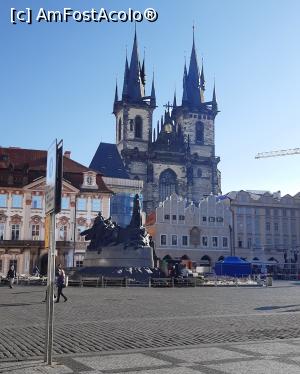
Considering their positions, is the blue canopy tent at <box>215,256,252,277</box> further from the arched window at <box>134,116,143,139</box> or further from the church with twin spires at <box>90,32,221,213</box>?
the arched window at <box>134,116,143,139</box>

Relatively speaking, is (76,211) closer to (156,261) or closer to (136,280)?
(156,261)

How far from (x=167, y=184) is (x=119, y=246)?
6044 cm

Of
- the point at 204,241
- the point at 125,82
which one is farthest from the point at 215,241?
the point at 125,82

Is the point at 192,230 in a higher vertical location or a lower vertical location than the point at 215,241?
higher

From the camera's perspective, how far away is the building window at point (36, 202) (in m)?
50.9

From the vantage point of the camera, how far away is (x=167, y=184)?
90.9m

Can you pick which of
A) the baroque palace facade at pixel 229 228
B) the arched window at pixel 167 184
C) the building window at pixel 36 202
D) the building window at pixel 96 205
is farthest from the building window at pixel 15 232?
the arched window at pixel 167 184

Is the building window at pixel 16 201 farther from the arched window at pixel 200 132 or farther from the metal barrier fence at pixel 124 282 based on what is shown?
the arched window at pixel 200 132

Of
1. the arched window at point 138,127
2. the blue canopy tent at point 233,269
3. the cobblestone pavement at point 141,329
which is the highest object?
the arched window at point 138,127

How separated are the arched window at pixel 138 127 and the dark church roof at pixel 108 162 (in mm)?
6965

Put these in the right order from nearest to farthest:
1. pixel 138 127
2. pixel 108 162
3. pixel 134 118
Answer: pixel 108 162 → pixel 134 118 → pixel 138 127

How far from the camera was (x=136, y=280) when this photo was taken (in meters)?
29.7

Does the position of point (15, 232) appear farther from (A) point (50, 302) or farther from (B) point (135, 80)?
(B) point (135, 80)

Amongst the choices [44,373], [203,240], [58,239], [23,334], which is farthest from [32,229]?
[44,373]
